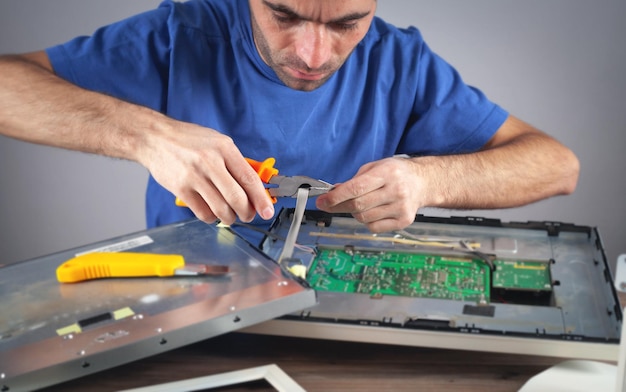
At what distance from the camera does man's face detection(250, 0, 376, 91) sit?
1532 mm

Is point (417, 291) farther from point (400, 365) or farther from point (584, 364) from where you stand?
point (584, 364)

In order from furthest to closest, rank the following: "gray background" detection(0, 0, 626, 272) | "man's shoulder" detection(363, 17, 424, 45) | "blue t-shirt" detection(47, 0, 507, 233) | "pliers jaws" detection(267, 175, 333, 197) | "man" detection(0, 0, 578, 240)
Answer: "gray background" detection(0, 0, 626, 272), "man's shoulder" detection(363, 17, 424, 45), "blue t-shirt" detection(47, 0, 507, 233), "man" detection(0, 0, 578, 240), "pliers jaws" detection(267, 175, 333, 197)

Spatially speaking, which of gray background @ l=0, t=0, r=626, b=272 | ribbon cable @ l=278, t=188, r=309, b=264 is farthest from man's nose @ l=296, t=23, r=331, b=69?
gray background @ l=0, t=0, r=626, b=272

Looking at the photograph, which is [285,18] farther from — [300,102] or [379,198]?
[379,198]

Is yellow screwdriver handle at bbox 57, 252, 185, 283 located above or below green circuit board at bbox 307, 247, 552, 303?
below

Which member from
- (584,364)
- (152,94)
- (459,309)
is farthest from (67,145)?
(584,364)

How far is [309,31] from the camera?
1.57 metres

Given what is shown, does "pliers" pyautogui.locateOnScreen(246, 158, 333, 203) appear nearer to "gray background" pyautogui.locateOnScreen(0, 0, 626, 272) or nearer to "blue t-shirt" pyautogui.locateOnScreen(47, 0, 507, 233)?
"blue t-shirt" pyautogui.locateOnScreen(47, 0, 507, 233)

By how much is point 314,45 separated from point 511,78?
53.1 inches

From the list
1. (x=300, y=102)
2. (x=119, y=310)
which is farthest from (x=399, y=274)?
(x=300, y=102)

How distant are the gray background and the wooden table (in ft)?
5.11

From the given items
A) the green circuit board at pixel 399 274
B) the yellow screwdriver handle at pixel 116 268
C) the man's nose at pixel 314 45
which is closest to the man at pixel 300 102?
the man's nose at pixel 314 45

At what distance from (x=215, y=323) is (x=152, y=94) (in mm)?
985

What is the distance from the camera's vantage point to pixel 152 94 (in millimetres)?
1887
